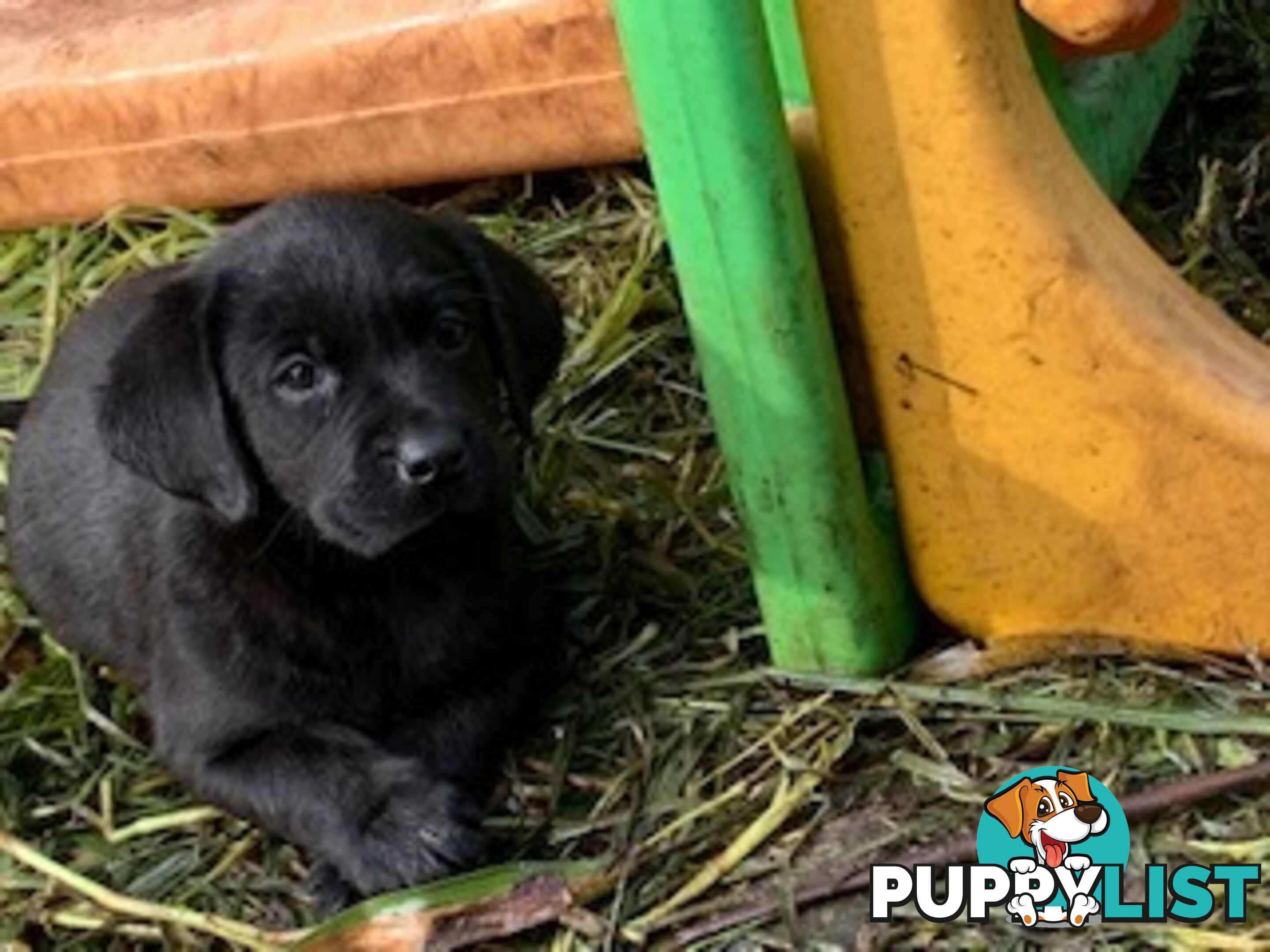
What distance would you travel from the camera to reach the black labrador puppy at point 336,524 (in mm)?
4199

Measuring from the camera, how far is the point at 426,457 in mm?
4105

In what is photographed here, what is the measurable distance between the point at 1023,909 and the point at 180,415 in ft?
4.85

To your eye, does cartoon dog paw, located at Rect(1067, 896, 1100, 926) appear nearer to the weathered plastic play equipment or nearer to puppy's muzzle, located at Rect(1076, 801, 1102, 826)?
puppy's muzzle, located at Rect(1076, 801, 1102, 826)

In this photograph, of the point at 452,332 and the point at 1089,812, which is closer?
the point at 1089,812

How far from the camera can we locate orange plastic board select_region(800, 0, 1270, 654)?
409cm

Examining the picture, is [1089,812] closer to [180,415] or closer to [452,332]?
[452,332]

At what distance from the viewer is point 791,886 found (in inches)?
159

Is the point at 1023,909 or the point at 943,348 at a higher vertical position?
the point at 943,348

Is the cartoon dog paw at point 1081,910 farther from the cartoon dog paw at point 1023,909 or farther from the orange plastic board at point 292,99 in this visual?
the orange plastic board at point 292,99

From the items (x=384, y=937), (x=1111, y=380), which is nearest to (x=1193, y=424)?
(x=1111, y=380)

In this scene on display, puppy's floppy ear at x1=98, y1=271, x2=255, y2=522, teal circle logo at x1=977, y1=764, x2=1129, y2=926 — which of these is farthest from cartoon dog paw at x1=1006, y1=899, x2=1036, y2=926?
puppy's floppy ear at x1=98, y1=271, x2=255, y2=522

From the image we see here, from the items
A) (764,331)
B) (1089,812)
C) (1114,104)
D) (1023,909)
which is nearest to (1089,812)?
(1089,812)

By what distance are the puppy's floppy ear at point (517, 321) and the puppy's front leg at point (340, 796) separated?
630 millimetres

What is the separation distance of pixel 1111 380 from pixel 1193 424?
5.5 inches
